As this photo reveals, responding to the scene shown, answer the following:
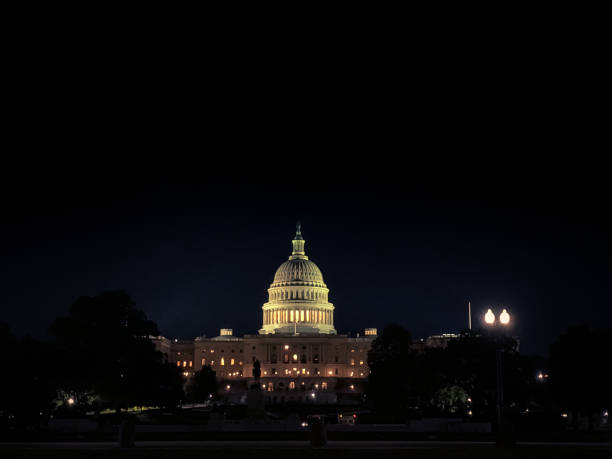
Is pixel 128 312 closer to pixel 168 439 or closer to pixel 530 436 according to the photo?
pixel 168 439

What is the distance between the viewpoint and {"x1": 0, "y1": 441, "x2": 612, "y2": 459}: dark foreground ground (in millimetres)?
33656

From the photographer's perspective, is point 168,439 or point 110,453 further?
point 168,439

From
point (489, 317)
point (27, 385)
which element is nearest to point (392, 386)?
point (27, 385)

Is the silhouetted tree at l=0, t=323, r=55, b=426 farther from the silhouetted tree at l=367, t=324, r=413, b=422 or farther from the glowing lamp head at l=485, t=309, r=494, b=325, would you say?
the glowing lamp head at l=485, t=309, r=494, b=325

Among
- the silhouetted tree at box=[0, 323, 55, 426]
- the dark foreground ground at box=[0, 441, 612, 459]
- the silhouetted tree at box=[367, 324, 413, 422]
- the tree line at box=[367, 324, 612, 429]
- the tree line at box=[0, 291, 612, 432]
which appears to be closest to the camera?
the dark foreground ground at box=[0, 441, 612, 459]

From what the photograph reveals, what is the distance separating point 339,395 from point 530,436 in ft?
363

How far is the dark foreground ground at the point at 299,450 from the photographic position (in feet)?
110

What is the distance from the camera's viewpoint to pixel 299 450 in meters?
36.1

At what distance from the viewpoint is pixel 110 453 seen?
35000 mm

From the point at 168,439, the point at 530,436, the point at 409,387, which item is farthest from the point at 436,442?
the point at 409,387

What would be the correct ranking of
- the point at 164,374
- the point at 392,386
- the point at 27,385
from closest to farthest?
the point at 27,385
the point at 164,374
the point at 392,386

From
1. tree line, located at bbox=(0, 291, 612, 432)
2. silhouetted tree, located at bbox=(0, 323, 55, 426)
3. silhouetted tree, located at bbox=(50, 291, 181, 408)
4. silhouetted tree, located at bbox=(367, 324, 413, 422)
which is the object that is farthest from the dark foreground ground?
silhouetted tree, located at bbox=(50, 291, 181, 408)

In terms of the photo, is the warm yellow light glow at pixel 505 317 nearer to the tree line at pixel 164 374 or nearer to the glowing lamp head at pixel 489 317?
the glowing lamp head at pixel 489 317

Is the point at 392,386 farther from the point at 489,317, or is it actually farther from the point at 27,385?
the point at 489,317
